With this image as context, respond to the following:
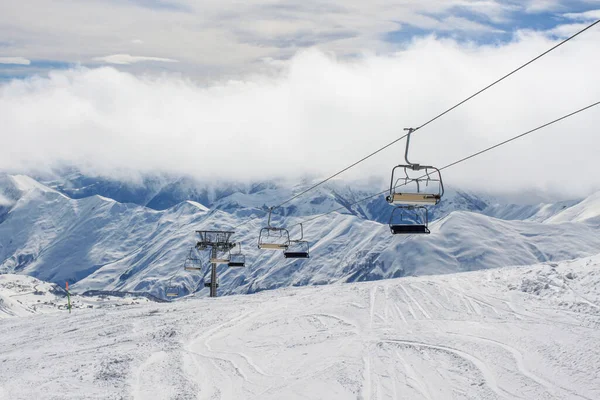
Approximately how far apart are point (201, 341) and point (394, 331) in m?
10.4

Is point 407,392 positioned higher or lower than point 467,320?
higher

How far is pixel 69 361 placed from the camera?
3325 cm

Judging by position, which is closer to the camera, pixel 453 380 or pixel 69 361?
pixel 453 380

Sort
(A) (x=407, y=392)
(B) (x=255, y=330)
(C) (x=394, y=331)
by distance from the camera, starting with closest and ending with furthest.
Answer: (A) (x=407, y=392) < (C) (x=394, y=331) < (B) (x=255, y=330)

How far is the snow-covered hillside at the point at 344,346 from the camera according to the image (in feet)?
85.9

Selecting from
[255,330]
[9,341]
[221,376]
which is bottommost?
[9,341]

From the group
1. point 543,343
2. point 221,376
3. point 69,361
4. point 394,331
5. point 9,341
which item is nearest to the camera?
point 221,376

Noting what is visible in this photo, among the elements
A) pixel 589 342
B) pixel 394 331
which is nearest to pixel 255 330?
pixel 394 331

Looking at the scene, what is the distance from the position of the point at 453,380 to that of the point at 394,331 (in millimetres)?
→ 9550

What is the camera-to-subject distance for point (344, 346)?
1300 inches

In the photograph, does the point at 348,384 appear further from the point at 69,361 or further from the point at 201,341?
the point at 69,361

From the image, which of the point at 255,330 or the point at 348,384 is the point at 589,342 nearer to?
the point at 348,384

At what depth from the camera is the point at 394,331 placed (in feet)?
118

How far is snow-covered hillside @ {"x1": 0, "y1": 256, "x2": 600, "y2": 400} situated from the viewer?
85.9 feet
